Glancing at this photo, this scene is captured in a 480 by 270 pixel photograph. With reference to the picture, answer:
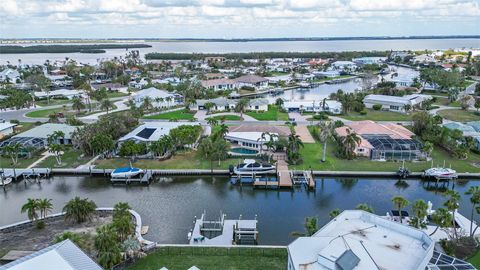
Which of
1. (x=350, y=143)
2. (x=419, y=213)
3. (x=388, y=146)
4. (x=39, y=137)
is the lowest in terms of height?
(x=388, y=146)

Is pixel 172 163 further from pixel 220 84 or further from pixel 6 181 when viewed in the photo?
pixel 220 84

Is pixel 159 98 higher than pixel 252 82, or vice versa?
pixel 159 98

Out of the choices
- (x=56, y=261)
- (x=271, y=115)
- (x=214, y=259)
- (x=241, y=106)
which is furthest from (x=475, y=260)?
(x=241, y=106)

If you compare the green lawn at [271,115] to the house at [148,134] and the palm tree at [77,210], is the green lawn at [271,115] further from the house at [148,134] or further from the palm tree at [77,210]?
the palm tree at [77,210]

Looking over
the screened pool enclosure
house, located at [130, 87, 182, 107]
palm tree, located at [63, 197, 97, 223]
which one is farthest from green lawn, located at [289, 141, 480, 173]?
house, located at [130, 87, 182, 107]

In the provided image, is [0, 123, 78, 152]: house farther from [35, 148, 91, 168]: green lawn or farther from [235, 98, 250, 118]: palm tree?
[235, 98, 250, 118]: palm tree

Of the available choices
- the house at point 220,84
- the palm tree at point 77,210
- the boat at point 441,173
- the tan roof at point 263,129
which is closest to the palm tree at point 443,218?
the boat at point 441,173

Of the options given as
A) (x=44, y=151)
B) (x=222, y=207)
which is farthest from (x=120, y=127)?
(x=222, y=207)
